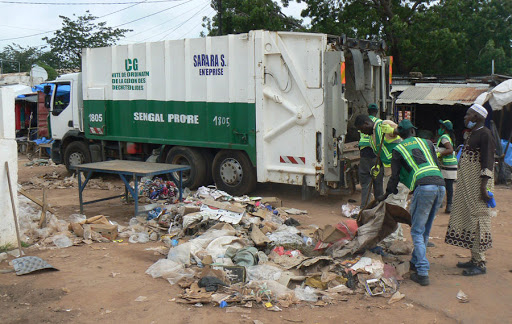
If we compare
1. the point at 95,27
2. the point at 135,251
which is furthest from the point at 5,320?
the point at 95,27

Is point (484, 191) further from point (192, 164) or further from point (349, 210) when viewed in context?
point (192, 164)

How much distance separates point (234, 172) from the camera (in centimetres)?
907

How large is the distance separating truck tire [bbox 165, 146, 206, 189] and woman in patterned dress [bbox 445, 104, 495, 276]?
523 centimetres

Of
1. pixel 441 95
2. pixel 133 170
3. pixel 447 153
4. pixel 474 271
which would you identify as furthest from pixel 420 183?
pixel 441 95

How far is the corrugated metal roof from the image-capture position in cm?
1390

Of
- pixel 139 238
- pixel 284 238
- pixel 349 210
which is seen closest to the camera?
pixel 284 238

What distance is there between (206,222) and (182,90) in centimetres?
367

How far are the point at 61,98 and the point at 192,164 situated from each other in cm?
417

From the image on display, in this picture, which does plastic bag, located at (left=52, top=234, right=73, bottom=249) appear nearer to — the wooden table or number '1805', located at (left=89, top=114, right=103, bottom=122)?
the wooden table

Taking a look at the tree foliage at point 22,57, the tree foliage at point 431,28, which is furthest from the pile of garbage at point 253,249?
the tree foliage at point 22,57

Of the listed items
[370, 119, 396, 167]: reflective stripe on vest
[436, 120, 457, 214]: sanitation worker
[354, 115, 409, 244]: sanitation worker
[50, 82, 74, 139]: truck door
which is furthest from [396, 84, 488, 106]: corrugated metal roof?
[50, 82, 74, 139]: truck door

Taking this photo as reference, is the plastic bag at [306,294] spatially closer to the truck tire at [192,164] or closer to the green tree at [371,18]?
the truck tire at [192,164]

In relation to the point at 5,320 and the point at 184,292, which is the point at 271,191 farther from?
the point at 5,320

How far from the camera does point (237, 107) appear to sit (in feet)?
28.8
